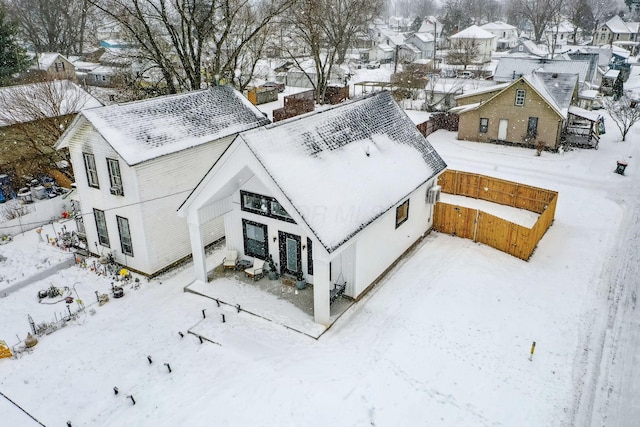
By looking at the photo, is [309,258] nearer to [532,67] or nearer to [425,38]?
[532,67]

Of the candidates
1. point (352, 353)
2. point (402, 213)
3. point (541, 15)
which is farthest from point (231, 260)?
point (541, 15)

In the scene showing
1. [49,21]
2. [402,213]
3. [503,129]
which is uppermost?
[49,21]

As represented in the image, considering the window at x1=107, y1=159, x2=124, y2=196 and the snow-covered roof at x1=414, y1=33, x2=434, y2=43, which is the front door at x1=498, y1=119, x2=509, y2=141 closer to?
the window at x1=107, y1=159, x2=124, y2=196

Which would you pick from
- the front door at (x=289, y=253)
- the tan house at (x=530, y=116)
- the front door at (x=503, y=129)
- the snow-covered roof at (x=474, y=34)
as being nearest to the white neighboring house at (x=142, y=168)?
the front door at (x=289, y=253)

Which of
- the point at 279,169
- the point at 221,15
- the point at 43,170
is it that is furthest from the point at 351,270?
the point at 221,15

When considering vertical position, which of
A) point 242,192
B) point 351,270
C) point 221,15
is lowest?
point 351,270

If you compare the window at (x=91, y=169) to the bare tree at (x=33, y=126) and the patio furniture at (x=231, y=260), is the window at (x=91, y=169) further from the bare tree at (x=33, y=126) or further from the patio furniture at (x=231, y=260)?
the bare tree at (x=33, y=126)

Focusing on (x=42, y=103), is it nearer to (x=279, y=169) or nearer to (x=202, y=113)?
(x=202, y=113)
